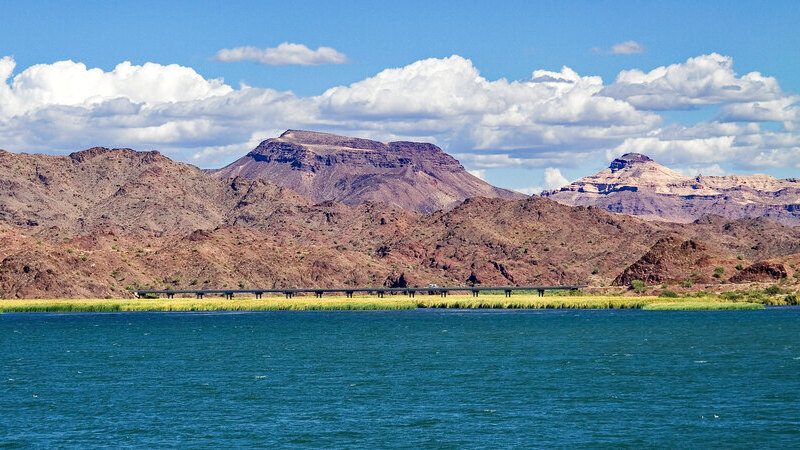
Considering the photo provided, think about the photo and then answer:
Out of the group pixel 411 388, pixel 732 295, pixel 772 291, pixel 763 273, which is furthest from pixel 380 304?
pixel 411 388

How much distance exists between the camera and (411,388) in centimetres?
6512

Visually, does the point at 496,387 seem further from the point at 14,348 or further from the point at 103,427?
the point at 14,348

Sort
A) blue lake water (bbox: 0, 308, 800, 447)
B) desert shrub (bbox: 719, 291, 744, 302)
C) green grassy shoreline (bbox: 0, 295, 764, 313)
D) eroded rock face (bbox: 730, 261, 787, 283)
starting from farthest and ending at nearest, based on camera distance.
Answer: eroded rock face (bbox: 730, 261, 787, 283) < desert shrub (bbox: 719, 291, 744, 302) < green grassy shoreline (bbox: 0, 295, 764, 313) < blue lake water (bbox: 0, 308, 800, 447)

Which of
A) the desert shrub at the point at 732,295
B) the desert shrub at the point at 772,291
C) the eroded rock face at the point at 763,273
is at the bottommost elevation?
the desert shrub at the point at 732,295

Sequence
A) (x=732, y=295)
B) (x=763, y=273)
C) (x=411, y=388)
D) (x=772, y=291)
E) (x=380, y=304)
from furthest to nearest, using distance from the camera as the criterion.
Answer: (x=763, y=273), (x=380, y=304), (x=772, y=291), (x=732, y=295), (x=411, y=388)

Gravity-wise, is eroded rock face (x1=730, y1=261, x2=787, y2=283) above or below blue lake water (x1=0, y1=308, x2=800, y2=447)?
above

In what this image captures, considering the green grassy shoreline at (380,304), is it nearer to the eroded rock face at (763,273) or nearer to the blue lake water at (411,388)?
the eroded rock face at (763,273)

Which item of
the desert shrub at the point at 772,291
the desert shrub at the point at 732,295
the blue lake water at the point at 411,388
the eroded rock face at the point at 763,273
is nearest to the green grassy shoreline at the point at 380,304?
the desert shrub at the point at 732,295

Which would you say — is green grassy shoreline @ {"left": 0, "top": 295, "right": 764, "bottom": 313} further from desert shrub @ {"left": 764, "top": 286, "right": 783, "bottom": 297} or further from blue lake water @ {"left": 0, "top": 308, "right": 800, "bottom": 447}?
blue lake water @ {"left": 0, "top": 308, "right": 800, "bottom": 447}

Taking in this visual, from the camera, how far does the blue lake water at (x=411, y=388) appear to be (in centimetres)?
4906

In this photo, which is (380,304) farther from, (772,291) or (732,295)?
(772,291)

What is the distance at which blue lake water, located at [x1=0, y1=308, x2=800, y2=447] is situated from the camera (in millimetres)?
49062

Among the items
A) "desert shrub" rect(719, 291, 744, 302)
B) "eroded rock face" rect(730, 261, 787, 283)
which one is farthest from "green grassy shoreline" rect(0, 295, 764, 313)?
"eroded rock face" rect(730, 261, 787, 283)

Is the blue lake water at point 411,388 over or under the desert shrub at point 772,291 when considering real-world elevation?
under
